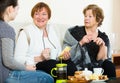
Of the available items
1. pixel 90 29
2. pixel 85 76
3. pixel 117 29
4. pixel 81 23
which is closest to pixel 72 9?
pixel 81 23

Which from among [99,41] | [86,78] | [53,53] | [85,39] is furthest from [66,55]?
[86,78]

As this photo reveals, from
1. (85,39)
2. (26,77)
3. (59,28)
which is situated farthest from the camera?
(59,28)

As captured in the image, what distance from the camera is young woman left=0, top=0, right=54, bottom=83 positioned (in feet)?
6.10

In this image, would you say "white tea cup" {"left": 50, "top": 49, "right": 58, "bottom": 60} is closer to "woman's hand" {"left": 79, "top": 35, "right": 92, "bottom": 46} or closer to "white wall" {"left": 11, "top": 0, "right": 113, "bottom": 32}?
"woman's hand" {"left": 79, "top": 35, "right": 92, "bottom": 46}

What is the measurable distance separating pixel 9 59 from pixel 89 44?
1116mm

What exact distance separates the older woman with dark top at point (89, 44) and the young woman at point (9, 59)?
0.70 m

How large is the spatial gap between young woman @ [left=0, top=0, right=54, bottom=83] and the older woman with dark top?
701mm

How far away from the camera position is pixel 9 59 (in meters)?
1.87

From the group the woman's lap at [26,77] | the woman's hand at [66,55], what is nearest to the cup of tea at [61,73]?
the woman's lap at [26,77]

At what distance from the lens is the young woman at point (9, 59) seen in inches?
73.2

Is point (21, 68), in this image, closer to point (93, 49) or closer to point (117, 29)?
point (93, 49)

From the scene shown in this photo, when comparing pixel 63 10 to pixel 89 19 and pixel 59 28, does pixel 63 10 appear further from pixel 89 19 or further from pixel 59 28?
pixel 89 19

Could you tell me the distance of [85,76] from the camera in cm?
215

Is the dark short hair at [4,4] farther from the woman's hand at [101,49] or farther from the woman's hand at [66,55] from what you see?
the woman's hand at [101,49]
